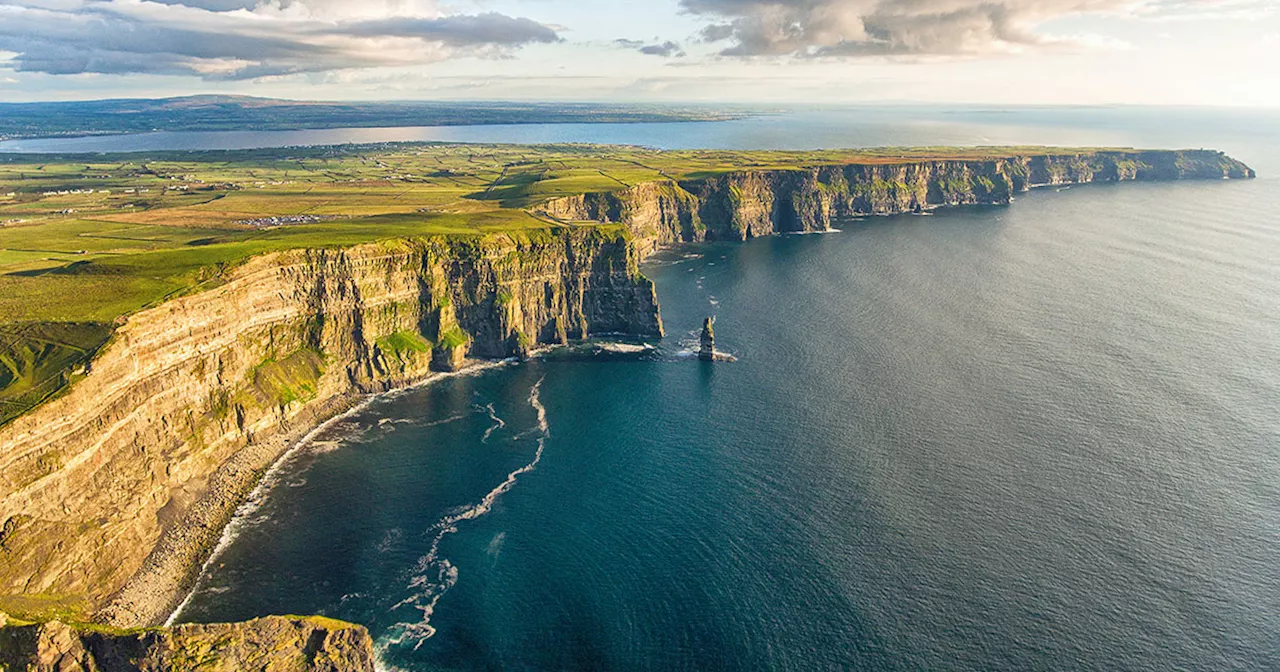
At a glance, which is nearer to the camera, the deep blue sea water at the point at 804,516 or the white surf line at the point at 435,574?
the deep blue sea water at the point at 804,516

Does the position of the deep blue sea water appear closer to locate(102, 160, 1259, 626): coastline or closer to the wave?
the wave

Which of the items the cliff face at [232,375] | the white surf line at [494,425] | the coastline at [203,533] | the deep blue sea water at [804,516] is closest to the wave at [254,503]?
the coastline at [203,533]

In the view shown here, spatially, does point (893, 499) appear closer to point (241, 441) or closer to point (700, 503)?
point (700, 503)

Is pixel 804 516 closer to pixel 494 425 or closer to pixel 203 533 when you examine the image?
pixel 494 425

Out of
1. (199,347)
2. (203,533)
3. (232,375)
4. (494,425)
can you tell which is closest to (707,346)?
(494,425)

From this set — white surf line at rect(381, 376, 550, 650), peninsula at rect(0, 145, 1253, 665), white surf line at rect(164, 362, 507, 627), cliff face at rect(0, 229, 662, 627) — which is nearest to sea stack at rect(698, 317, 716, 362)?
peninsula at rect(0, 145, 1253, 665)

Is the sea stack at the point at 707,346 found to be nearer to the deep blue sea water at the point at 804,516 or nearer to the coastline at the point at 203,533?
the deep blue sea water at the point at 804,516
